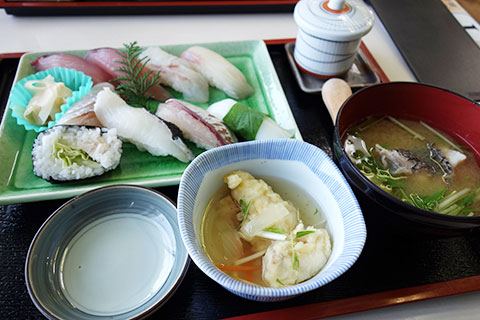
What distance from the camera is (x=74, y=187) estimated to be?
1.20 meters

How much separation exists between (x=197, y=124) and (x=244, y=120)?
191mm

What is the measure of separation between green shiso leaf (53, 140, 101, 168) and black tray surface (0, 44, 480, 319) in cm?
15

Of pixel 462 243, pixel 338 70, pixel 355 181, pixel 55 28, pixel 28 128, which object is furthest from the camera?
pixel 55 28

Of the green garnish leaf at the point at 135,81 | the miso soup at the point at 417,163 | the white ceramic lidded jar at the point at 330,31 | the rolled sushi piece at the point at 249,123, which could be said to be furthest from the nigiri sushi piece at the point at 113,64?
the miso soup at the point at 417,163

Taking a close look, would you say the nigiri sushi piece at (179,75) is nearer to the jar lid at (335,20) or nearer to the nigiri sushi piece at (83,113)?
the nigiri sushi piece at (83,113)

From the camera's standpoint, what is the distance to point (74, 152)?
1224mm

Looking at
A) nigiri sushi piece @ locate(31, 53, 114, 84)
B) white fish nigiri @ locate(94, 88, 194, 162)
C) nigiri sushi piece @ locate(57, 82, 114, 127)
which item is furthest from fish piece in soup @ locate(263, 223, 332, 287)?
nigiri sushi piece @ locate(31, 53, 114, 84)

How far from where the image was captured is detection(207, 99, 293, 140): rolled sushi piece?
1384 mm

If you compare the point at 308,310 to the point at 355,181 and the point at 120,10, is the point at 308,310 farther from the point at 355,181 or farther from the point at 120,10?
the point at 120,10

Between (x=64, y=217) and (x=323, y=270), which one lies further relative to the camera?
(x=64, y=217)

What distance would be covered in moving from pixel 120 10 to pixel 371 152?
165cm

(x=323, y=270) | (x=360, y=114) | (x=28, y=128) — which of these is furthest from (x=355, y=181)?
(x=28, y=128)

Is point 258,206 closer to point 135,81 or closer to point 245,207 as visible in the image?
point 245,207

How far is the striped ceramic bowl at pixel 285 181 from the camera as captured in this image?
766 millimetres
